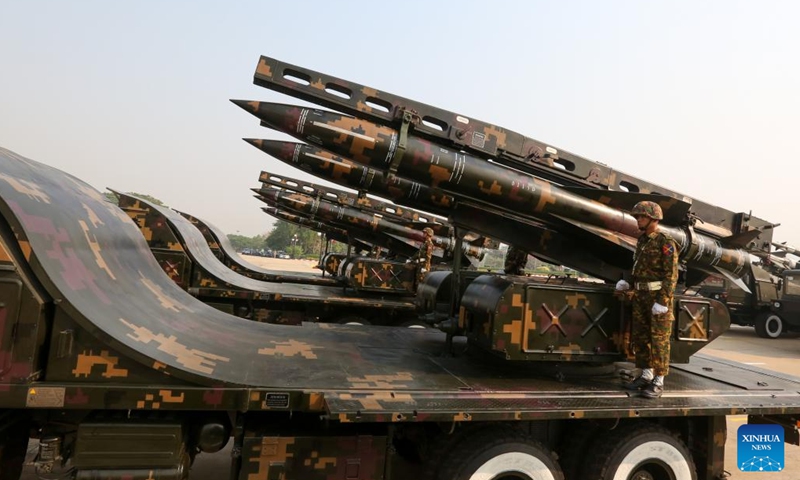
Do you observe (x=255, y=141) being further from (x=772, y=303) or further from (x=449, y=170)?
(x=772, y=303)

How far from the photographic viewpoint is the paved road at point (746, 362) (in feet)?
14.8

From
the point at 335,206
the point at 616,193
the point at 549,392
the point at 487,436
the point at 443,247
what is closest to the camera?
the point at 487,436

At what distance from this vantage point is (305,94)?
4590mm

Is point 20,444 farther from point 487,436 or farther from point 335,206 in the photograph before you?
point 335,206

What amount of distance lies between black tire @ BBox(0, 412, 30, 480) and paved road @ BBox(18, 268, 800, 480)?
4.15ft

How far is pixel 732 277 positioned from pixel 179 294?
20.7ft

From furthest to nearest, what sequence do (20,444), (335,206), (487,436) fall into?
1. (335,206)
2. (487,436)
3. (20,444)

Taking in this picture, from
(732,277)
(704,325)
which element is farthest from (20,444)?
(732,277)

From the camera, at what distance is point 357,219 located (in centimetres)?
1351

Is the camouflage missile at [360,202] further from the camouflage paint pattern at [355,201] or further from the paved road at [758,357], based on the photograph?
the paved road at [758,357]

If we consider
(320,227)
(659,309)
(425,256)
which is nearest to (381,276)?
Answer: (425,256)

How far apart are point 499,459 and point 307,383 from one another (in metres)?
1.37

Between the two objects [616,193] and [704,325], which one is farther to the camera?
[616,193]

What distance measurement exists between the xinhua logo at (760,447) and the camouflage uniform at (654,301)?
1.00m
